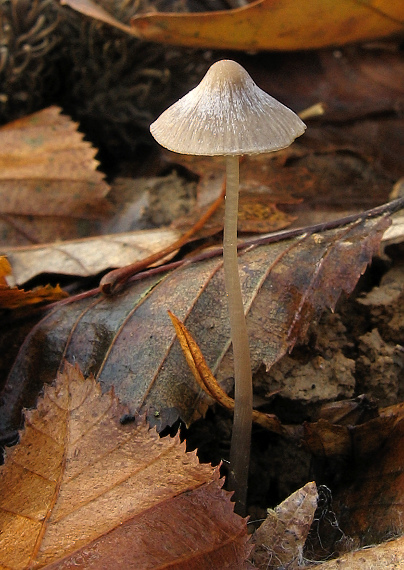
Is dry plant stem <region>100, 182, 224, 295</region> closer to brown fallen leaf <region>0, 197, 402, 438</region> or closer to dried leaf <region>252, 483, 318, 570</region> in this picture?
brown fallen leaf <region>0, 197, 402, 438</region>

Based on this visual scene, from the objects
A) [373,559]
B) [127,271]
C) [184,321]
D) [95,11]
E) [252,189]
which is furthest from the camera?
[95,11]

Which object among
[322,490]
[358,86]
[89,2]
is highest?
[89,2]

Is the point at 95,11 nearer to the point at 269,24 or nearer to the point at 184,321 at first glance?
the point at 269,24

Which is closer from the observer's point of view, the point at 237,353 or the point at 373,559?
the point at 373,559

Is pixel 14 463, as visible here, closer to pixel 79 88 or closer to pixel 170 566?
pixel 170 566

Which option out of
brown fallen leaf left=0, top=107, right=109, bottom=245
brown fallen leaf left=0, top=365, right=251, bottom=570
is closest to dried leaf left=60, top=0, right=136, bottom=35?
brown fallen leaf left=0, top=107, right=109, bottom=245

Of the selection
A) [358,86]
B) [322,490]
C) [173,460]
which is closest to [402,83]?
[358,86]

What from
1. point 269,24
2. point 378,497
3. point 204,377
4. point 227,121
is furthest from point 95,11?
point 378,497
